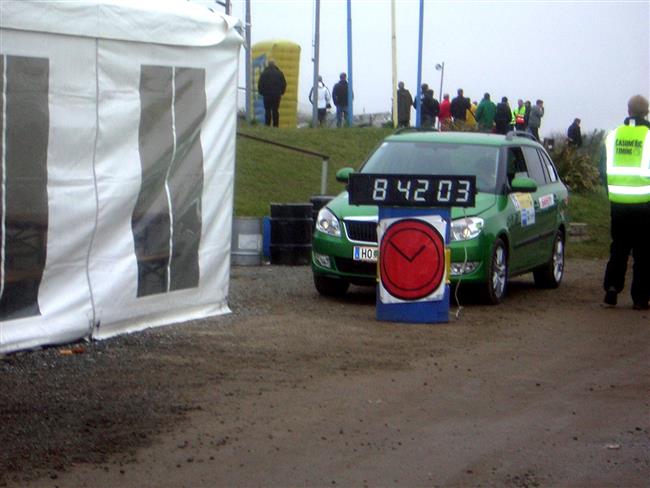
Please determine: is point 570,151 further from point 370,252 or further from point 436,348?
point 436,348

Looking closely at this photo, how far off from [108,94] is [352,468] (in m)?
4.59

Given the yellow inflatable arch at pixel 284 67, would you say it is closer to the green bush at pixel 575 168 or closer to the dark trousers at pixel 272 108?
the dark trousers at pixel 272 108

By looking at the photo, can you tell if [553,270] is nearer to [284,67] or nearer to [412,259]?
[412,259]

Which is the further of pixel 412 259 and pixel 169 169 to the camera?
pixel 412 259

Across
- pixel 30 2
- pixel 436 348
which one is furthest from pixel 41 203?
pixel 436 348

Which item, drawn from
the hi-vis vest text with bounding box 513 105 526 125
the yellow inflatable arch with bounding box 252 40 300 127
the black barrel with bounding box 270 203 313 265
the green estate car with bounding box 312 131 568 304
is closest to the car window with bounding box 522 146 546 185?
the green estate car with bounding box 312 131 568 304

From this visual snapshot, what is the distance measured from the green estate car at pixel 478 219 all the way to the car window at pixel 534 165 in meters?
0.02

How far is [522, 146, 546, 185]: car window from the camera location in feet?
48.1

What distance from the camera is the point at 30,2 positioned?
898cm

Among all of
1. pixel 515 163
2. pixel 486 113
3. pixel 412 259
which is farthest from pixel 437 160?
pixel 486 113

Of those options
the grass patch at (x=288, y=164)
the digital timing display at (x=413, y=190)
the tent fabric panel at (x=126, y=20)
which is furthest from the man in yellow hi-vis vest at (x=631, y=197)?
the grass patch at (x=288, y=164)

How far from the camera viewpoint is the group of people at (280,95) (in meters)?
30.3

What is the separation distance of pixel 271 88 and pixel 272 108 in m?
1.07

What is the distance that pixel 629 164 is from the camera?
499 inches
